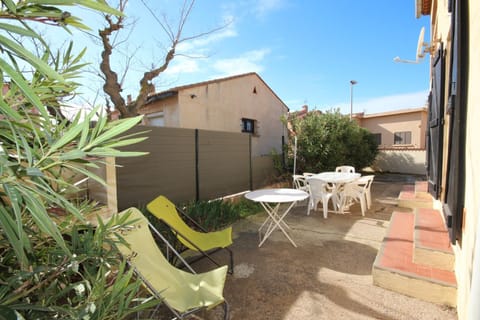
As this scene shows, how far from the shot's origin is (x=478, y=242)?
36.8 inches

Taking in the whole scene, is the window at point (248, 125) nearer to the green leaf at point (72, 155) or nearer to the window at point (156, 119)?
the window at point (156, 119)

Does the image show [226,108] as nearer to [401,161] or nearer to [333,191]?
[333,191]

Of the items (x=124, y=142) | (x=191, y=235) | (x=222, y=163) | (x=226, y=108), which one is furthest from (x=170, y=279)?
(x=226, y=108)

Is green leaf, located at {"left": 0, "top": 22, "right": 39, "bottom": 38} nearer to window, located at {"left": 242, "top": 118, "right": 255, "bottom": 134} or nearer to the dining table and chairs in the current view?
the dining table and chairs

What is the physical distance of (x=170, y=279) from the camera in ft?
6.87

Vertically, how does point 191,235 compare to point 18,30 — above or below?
below

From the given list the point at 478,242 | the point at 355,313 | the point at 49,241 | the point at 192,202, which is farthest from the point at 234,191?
the point at 478,242

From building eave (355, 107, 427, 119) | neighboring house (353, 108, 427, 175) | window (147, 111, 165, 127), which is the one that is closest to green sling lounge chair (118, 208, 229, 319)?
window (147, 111, 165, 127)

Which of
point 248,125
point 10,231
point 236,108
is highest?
point 236,108

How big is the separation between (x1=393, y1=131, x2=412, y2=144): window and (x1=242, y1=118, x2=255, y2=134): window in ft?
36.4

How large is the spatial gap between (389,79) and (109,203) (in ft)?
48.1

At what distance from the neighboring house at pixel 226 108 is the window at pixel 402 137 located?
28.7ft

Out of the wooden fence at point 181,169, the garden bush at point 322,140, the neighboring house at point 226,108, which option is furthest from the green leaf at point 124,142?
the garden bush at point 322,140

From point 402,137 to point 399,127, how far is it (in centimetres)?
70
